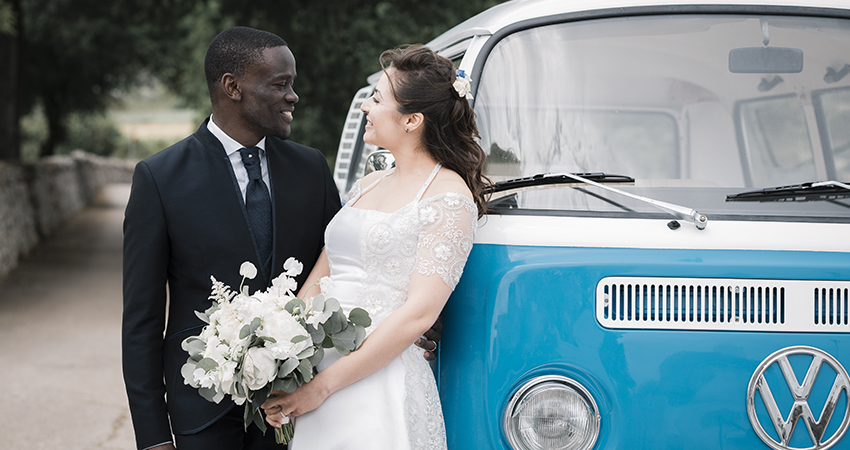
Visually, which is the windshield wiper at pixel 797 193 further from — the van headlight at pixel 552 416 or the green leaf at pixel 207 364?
the green leaf at pixel 207 364

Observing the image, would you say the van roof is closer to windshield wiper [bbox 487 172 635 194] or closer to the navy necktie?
windshield wiper [bbox 487 172 635 194]

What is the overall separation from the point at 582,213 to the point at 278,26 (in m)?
11.6

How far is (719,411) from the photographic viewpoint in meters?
2.27

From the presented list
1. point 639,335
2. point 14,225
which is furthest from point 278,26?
point 639,335

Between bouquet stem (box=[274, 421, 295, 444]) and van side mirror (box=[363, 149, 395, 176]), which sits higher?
van side mirror (box=[363, 149, 395, 176])

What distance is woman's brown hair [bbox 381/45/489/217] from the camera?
7.98 feet

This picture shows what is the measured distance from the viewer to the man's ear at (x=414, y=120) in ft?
8.05

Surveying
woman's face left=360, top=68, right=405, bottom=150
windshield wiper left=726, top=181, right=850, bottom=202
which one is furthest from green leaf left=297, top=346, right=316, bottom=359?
windshield wiper left=726, top=181, right=850, bottom=202

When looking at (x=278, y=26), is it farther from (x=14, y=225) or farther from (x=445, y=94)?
(x=445, y=94)

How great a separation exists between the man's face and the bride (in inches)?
11.9

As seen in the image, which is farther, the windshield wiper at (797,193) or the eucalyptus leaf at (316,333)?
the windshield wiper at (797,193)

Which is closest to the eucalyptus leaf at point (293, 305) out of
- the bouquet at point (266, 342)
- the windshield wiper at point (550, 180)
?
the bouquet at point (266, 342)

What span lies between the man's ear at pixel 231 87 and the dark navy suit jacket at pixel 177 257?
6.1 inches

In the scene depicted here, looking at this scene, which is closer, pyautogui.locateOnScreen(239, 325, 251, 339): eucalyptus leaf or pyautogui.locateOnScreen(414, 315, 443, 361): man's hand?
pyautogui.locateOnScreen(239, 325, 251, 339): eucalyptus leaf
